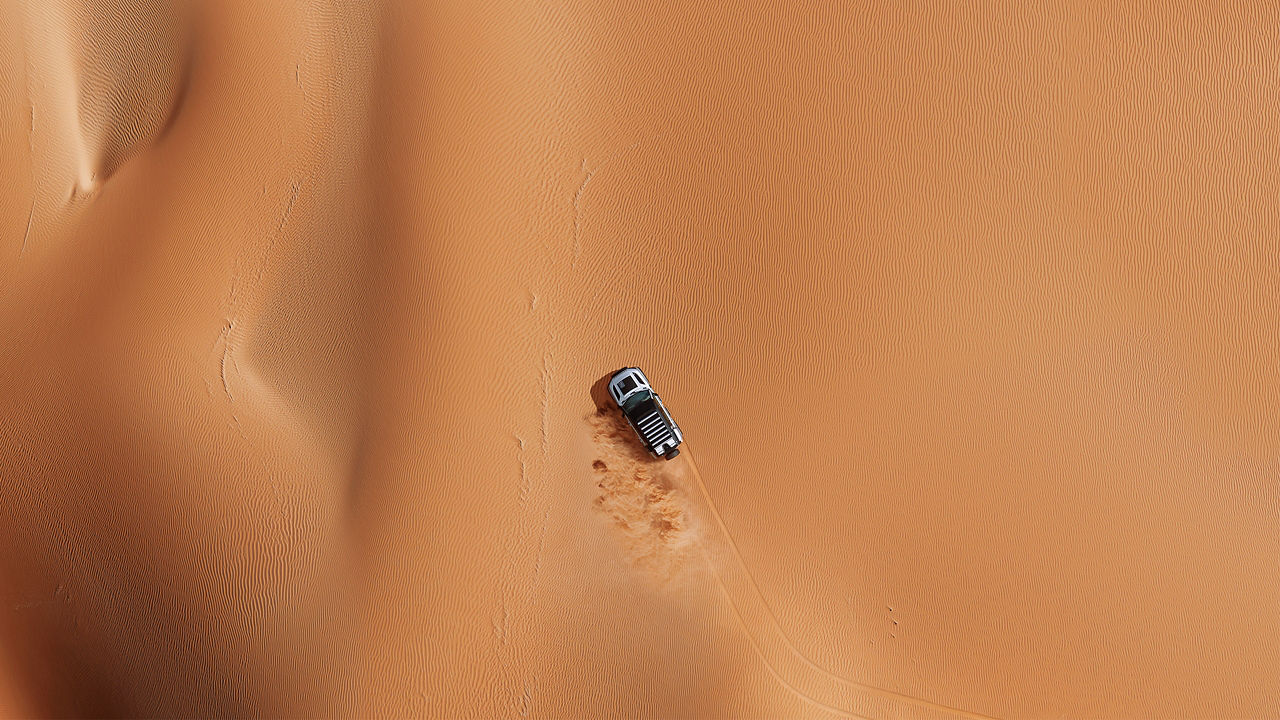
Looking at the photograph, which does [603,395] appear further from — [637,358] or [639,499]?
[639,499]

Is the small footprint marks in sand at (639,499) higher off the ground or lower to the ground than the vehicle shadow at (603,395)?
lower

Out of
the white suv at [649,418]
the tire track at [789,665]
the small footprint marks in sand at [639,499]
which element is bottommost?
the tire track at [789,665]

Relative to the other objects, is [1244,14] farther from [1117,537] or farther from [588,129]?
[588,129]

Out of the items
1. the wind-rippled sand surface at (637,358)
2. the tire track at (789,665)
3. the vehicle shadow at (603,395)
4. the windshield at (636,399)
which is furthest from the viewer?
the vehicle shadow at (603,395)

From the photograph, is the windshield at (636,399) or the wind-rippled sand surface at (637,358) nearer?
the wind-rippled sand surface at (637,358)

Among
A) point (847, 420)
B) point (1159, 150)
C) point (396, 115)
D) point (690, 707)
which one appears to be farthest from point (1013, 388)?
point (396, 115)

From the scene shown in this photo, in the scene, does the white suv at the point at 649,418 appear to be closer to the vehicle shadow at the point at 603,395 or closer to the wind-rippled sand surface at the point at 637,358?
the vehicle shadow at the point at 603,395

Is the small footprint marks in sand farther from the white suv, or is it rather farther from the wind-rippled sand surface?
the white suv

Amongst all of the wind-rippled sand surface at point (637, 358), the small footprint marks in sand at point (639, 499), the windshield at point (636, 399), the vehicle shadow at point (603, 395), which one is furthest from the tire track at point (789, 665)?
the vehicle shadow at point (603, 395)

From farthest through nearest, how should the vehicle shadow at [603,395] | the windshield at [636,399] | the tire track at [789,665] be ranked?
the vehicle shadow at [603,395], the windshield at [636,399], the tire track at [789,665]
